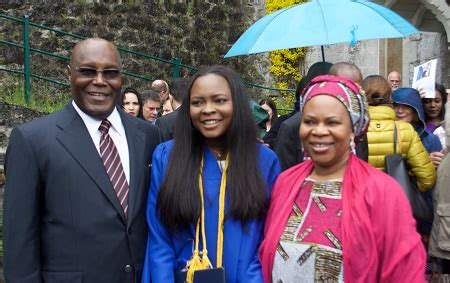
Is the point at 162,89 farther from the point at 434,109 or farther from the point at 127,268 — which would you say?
the point at 127,268

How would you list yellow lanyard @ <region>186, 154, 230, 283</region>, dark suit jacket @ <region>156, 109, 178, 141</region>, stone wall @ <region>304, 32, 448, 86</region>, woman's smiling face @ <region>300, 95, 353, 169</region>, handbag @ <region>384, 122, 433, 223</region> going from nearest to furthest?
1. woman's smiling face @ <region>300, 95, 353, 169</region>
2. yellow lanyard @ <region>186, 154, 230, 283</region>
3. handbag @ <region>384, 122, 433, 223</region>
4. dark suit jacket @ <region>156, 109, 178, 141</region>
5. stone wall @ <region>304, 32, 448, 86</region>

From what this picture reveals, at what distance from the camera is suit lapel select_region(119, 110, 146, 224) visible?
10.1 feet

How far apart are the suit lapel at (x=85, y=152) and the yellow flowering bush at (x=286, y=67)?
10481 millimetres

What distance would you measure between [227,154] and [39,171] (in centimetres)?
84

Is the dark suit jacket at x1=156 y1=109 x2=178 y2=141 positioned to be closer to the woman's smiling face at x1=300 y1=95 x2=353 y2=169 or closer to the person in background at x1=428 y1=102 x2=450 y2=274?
the person in background at x1=428 y1=102 x2=450 y2=274

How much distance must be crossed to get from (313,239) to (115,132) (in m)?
1.06

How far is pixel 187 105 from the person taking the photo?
3168 millimetres

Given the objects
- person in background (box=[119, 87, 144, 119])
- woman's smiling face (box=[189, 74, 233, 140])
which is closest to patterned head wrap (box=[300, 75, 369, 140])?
woman's smiling face (box=[189, 74, 233, 140])

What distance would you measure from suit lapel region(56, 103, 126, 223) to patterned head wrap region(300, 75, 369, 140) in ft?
3.04

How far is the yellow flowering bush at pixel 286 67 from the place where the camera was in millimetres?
13380

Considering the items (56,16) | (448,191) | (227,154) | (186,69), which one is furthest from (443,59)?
(227,154)

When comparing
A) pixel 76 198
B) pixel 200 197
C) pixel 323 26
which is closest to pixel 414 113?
pixel 323 26

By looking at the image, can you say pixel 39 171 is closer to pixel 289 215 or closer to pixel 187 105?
pixel 187 105

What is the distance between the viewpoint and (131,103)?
6.70 meters
